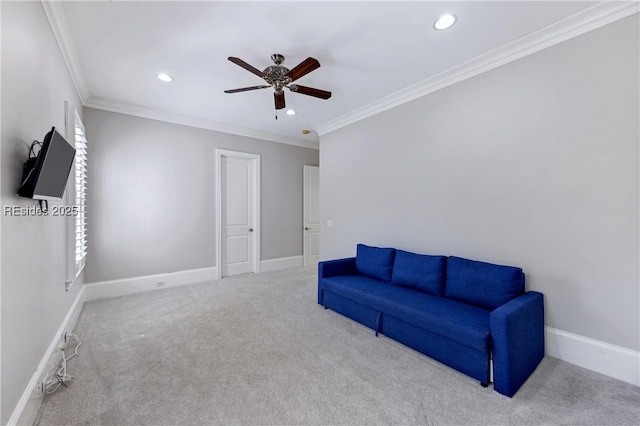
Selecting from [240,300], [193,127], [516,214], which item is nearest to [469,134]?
[516,214]

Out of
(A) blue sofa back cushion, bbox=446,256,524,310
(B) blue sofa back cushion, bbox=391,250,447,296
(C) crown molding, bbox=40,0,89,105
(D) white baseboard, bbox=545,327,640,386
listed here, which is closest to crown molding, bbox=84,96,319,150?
(C) crown molding, bbox=40,0,89,105

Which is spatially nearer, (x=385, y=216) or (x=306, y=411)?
(x=306, y=411)

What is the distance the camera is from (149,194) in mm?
4277

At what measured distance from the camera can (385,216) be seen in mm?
3914

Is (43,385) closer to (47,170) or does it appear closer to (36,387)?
(36,387)

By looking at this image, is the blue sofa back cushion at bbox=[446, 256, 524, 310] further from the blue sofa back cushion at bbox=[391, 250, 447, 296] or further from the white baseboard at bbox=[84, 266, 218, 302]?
the white baseboard at bbox=[84, 266, 218, 302]

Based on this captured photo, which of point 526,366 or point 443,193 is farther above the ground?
point 443,193

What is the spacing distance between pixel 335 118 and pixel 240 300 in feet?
10.7

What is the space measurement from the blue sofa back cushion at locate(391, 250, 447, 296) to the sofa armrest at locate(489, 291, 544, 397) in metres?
0.72

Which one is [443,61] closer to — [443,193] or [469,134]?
[469,134]

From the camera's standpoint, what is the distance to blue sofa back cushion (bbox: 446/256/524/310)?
7.85 feet

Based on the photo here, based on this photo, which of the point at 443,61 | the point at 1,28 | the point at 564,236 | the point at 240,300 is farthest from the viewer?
the point at 240,300

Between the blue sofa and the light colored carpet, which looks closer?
the light colored carpet

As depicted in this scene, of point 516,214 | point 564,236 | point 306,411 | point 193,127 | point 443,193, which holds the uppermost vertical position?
point 193,127
